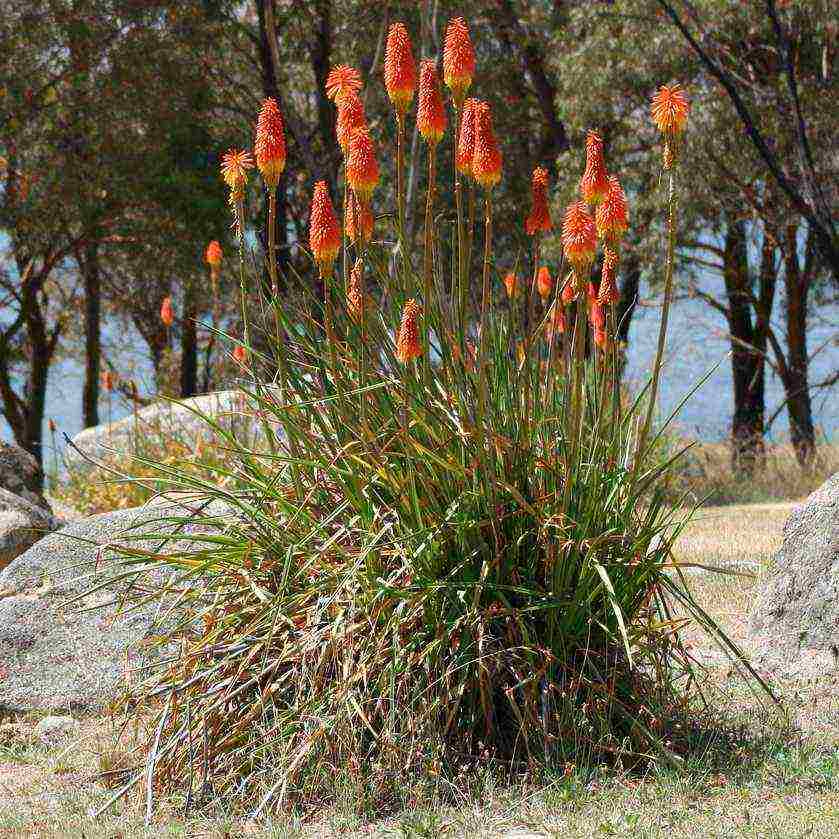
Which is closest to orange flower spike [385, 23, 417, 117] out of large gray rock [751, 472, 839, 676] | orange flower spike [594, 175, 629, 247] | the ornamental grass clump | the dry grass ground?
the ornamental grass clump

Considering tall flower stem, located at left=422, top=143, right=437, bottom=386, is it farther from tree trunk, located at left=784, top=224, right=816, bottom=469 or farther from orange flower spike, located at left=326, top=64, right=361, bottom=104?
tree trunk, located at left=784, top=224, right=816, bottom=469

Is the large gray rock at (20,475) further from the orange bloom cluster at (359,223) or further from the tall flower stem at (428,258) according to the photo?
the tall flower stem at (428,258)

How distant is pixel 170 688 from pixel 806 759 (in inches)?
74.2

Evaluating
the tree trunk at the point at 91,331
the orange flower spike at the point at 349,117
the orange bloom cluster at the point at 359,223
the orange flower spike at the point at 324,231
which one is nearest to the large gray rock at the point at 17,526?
the orange bloom cluster at the point at 359,223

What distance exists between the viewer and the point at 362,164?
3012 millimetres

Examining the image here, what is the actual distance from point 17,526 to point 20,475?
1740mm

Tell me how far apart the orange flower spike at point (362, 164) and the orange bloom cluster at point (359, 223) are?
7 cm

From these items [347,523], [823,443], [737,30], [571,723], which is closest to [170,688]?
[347,523]

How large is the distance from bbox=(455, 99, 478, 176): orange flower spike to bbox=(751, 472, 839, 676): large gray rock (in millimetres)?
2471

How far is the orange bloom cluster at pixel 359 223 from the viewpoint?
3150 millimetres

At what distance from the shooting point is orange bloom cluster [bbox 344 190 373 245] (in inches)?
124

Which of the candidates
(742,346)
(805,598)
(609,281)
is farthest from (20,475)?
(742,346)

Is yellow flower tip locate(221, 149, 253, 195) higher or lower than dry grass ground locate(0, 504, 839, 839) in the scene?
higher

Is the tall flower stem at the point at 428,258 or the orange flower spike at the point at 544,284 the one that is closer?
the tall flower stem at the point at 428,258
